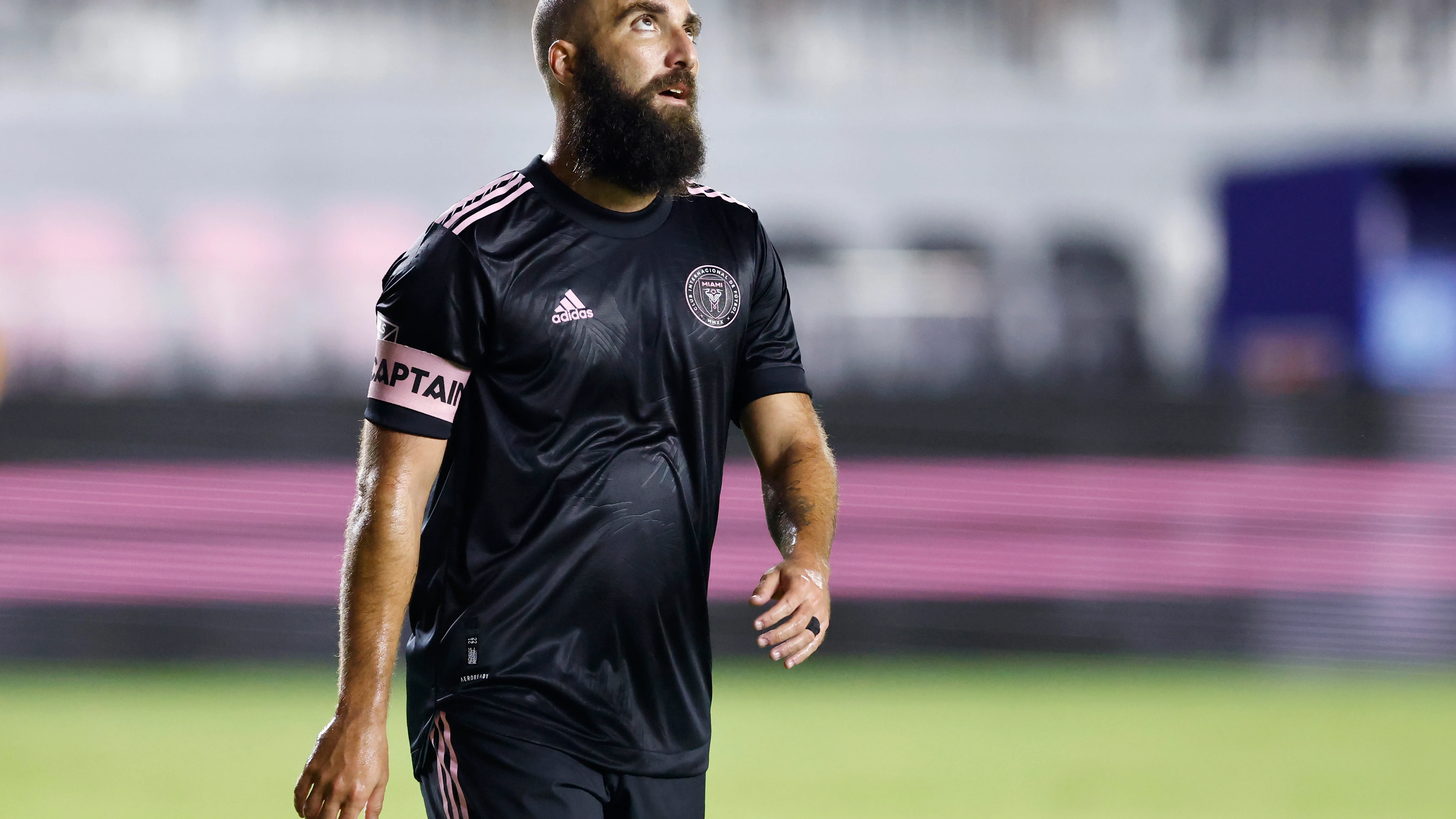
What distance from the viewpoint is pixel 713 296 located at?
270cm

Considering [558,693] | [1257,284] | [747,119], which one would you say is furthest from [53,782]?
[747,119]

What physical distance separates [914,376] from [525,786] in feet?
37.2

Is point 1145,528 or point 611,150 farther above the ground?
point 611,150

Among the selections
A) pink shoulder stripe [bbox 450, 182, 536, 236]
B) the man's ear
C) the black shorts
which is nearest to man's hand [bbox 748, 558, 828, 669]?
the black shorts

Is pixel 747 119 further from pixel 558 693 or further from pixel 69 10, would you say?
pixel 558 693

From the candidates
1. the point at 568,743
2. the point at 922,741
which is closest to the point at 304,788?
the point at 568,743

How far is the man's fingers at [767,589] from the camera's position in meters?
2.49

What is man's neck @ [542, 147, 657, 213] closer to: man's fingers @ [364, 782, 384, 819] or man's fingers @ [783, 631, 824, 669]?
man's fingers @ [783, 631, 824, 669]

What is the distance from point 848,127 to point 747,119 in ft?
3.51

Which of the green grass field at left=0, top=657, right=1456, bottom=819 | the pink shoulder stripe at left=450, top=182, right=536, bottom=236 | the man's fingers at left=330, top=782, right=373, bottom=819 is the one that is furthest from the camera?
the green grass field at left=0, top=657, right=1456, bottom=819

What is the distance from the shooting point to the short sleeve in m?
2.81

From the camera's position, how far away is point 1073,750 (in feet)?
22.4

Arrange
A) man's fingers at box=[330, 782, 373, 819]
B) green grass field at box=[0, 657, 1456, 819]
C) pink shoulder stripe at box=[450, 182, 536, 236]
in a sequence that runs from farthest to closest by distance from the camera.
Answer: green grass field at box=[0, 657, 1456, 819] → pink shoulder stripe at box=[450, 182, 536, 236] → man's fingers at box=[330, 782, 373, 819]

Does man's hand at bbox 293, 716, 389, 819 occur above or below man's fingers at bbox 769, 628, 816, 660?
below
